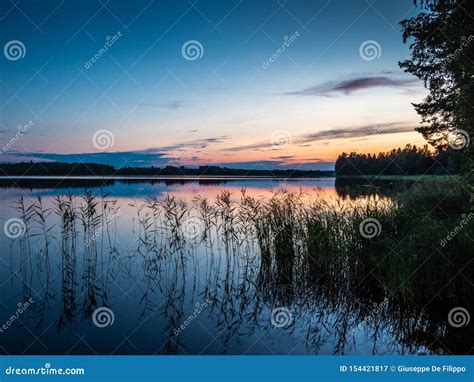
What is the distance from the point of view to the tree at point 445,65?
27.3 ft

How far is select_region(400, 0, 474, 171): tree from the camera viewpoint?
27.3ft

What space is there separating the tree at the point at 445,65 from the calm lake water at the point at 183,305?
2.81 m

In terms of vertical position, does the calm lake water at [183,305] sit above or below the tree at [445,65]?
below

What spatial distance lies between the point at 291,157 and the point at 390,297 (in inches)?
250

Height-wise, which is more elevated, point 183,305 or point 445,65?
point 445,65

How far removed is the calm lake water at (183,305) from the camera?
5.93m

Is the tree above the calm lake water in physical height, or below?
above

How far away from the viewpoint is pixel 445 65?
9.63 metres

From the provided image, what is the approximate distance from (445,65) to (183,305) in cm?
853

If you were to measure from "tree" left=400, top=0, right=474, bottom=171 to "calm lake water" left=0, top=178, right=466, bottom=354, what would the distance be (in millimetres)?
2813

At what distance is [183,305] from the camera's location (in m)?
7.21
